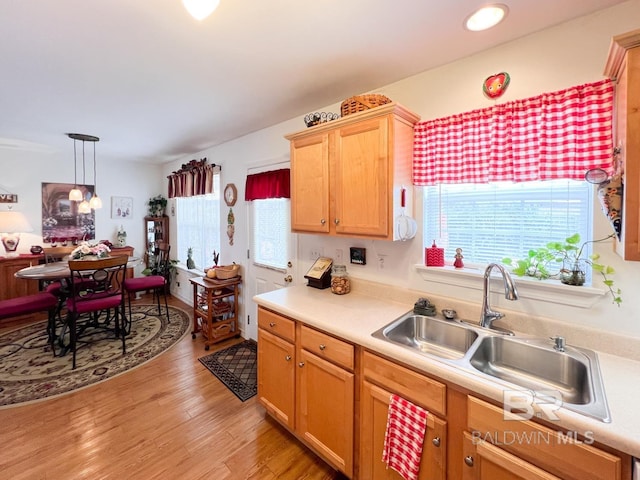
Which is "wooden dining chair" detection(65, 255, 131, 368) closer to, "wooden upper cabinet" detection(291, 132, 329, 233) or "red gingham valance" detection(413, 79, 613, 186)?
"wooden upper cabinet" detection(291, 132, 329, 233)

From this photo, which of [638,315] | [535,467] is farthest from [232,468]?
[638,315]

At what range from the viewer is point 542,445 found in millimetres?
954

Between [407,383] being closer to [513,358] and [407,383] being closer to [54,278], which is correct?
[513,358]

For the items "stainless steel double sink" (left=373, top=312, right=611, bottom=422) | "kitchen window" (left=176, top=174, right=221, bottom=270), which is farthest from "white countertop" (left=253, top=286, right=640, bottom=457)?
"kitchen window" (left=176, top=174, right=221, bottom=270)

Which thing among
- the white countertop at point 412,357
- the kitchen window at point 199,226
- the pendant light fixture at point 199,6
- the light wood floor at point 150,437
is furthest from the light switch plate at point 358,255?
the kitchen window at point 199,226

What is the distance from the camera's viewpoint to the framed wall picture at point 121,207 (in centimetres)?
473

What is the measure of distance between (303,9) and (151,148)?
136 inches

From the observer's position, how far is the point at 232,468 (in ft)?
5.49

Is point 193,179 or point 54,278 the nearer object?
point 54,278

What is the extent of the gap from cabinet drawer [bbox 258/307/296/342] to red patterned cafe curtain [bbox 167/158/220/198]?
2.36 m

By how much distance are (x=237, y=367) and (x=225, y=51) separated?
2.58 meters

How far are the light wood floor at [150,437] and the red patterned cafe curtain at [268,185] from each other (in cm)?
179

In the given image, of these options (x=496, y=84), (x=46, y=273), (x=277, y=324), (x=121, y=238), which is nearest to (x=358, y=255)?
(x=277, y=324)

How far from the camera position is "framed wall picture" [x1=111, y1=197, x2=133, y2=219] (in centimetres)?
473
